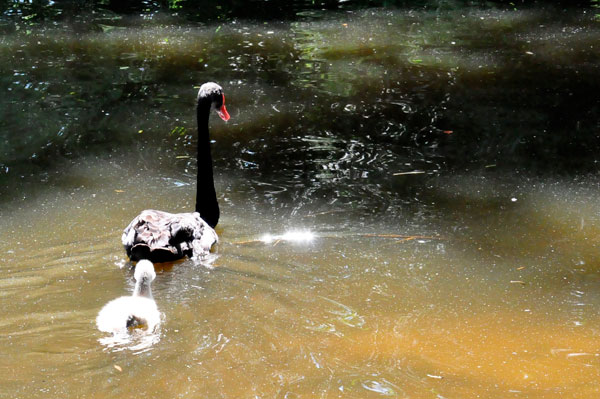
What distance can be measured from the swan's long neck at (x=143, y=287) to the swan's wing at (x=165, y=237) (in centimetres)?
47

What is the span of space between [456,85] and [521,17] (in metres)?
3.10

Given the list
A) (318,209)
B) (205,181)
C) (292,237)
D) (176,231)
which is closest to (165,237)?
(176,231)

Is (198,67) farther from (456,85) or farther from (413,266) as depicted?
(413,266)

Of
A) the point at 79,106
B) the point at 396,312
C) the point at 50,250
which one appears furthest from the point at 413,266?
the point at 79,106

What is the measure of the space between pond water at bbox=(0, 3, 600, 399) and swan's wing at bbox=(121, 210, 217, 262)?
4.6 inches

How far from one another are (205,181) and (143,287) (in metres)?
1.34

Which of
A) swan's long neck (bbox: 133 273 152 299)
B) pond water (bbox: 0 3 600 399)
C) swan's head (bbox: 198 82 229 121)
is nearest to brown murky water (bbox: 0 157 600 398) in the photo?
pond water (bbox: 0 3 600 399)

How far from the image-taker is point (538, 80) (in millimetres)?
7930

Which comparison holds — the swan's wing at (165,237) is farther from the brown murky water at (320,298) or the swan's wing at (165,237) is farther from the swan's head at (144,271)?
the swan's head at (144,271)

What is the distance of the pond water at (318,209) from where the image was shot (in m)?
3.63

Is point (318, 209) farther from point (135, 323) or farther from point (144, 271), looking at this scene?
point (135, 323)

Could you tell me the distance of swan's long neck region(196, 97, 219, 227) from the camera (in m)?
5.20

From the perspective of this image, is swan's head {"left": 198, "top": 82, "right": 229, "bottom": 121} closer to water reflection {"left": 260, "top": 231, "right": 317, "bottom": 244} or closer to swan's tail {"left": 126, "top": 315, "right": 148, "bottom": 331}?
water reflection {"left": 260, "top": 231, "right": 317, "bottom": 244}

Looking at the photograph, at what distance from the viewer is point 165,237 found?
4672 mm
